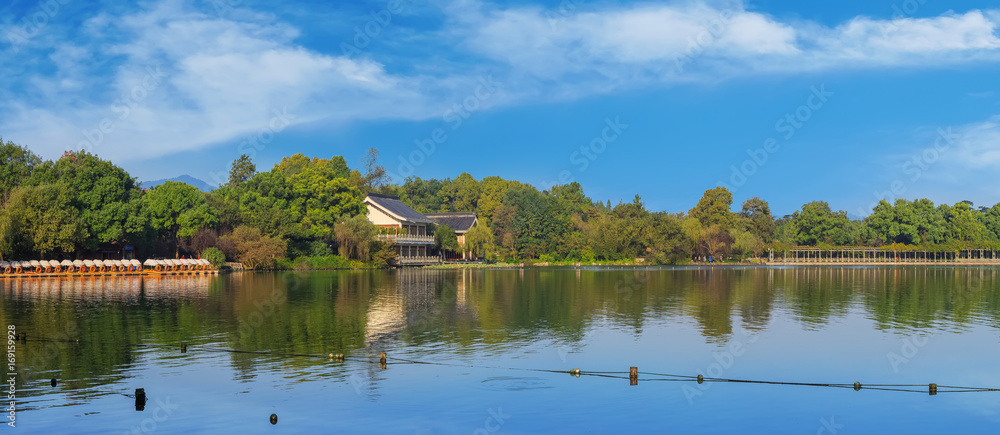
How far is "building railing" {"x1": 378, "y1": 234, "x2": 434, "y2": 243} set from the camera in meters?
74.4

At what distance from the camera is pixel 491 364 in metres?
17.0

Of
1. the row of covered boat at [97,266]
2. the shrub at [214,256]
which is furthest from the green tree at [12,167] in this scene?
the shrub at [214,256]

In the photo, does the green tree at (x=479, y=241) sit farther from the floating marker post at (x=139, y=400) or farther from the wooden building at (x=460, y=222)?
the floating marker post at (x=139, y=400)

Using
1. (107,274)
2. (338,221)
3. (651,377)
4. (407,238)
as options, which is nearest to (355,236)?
(338,221)

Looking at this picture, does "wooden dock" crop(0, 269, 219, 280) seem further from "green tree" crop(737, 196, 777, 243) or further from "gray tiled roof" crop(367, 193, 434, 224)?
"green tree" crop(737, 196, 777, 243)

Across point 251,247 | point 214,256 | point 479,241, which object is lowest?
point 214,256

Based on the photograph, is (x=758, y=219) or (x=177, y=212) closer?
(x=177, y=212)

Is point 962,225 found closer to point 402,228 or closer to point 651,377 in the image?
point 402,228

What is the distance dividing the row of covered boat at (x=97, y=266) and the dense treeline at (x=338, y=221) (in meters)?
0.99

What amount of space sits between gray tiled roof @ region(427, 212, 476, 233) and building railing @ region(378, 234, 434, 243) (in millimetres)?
10624

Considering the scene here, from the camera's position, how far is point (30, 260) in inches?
2008

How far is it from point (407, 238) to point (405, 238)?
463 mm

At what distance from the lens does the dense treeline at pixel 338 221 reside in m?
52.8

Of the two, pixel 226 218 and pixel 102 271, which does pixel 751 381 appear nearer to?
pixel 102 271
